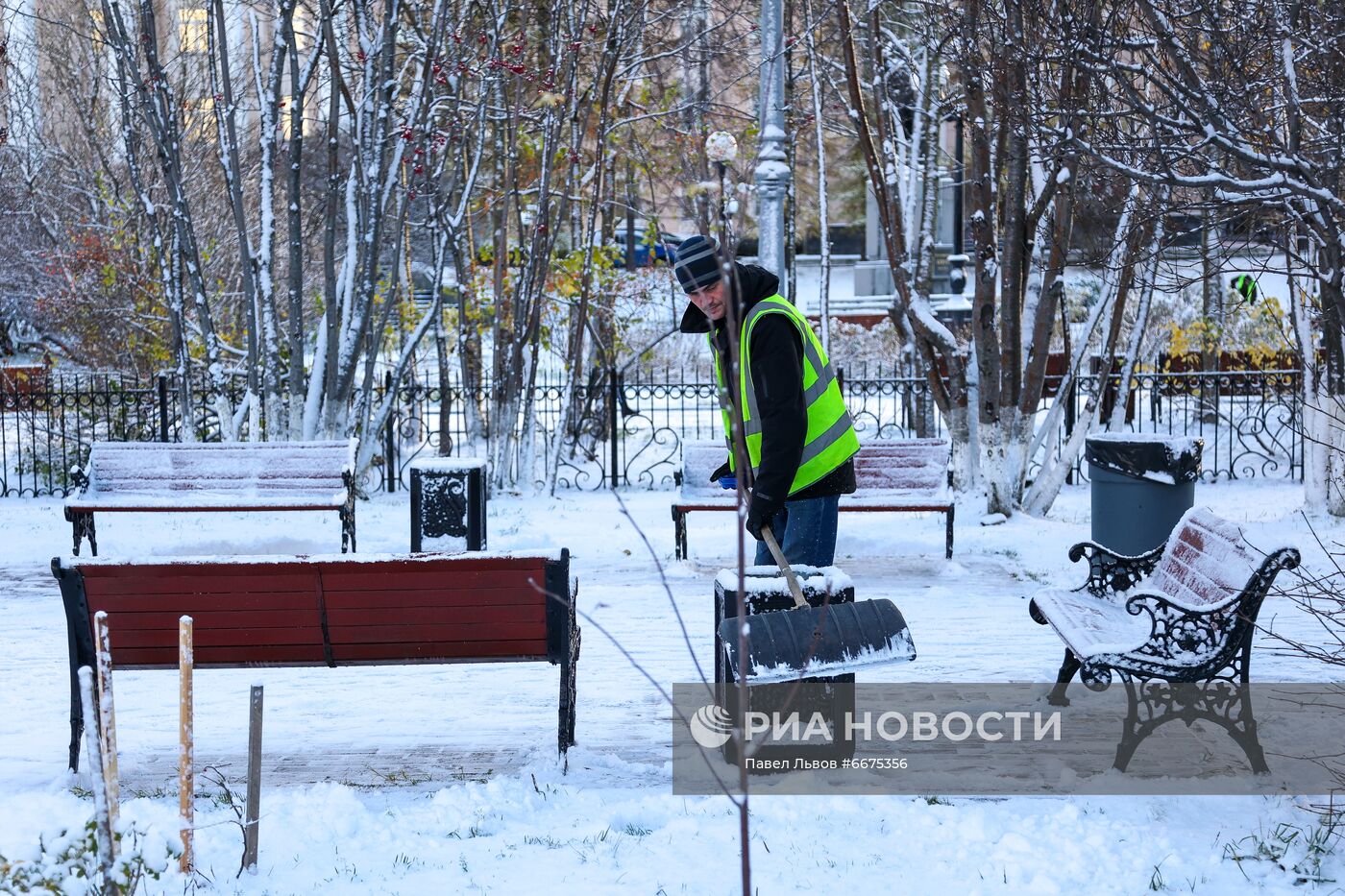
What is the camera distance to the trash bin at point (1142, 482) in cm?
881

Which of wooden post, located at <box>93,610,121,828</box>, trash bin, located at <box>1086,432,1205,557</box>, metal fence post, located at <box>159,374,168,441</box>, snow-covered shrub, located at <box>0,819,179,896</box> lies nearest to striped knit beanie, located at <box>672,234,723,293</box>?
wooden post, located at <box>93,610,121,828</box>

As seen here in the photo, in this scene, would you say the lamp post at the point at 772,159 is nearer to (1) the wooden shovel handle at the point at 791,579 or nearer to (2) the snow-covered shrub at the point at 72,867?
(1) the wooden shovel handle at the point at 791,579

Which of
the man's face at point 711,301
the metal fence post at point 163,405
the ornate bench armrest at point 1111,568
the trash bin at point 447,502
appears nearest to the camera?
the man's face at point 711,301

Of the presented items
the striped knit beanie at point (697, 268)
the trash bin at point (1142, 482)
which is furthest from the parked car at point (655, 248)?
the trash bin at point (1142, 482)

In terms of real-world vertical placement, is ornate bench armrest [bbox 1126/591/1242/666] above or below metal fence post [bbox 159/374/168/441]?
below

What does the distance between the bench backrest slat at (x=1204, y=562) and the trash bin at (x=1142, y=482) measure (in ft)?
10.3

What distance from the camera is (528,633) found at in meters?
4.97

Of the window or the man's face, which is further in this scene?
the window

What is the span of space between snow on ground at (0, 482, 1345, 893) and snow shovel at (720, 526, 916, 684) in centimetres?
45

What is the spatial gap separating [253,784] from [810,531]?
2.23 meters

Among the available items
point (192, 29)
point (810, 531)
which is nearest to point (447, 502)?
point (810, 531)

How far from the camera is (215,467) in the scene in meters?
10.3

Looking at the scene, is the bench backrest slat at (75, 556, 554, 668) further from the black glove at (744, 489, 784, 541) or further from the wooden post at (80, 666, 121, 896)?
the wooden post at (80, 666, 121, 896)

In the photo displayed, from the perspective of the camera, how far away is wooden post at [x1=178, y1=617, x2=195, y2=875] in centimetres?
362
